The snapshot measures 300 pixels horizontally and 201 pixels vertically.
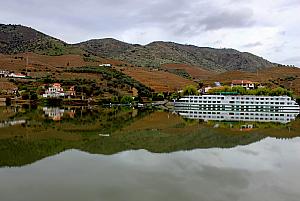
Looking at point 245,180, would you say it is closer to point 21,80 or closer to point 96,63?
point 21,80

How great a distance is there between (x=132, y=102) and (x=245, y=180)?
52245 mm

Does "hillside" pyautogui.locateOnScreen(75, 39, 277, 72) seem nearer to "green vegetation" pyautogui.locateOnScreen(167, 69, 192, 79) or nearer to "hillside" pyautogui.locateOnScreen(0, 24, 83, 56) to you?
"green vegetation" pyautogui.locateOnScreen(167, 69, 192, 79)

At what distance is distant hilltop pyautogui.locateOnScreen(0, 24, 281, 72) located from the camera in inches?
4670

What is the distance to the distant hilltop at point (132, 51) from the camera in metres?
119

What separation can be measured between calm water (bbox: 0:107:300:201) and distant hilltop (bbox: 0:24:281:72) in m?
85.8

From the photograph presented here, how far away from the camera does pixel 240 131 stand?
31.2 metres

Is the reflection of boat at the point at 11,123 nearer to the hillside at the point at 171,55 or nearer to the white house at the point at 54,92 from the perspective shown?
the white house at the point at 54,92

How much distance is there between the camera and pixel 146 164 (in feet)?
59.1

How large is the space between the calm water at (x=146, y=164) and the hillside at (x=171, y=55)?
107289 mm

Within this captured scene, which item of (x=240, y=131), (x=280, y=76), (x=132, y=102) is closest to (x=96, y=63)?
(x=132, y=102)

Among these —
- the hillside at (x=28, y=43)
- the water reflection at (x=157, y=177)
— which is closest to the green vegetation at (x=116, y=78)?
the hillside at (x=28, y=43)

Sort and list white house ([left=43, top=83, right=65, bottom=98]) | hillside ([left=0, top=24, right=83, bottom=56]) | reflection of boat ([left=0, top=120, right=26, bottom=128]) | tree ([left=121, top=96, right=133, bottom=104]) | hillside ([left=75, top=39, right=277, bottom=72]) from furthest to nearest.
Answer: hillside ([left=75, top=39, right=277, bottom=72]) < hillside ([left=0, top=24, right=83, bottom=56]) < tree ([left=121, top=96, right=133, bottom=104]) < white house ([left=43, top=83, right=65, bottom=98]) < reflection of boat ([left=0, top=120, right=26, bottom=128])

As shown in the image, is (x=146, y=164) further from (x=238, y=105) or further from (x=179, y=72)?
(x=179, y=72)

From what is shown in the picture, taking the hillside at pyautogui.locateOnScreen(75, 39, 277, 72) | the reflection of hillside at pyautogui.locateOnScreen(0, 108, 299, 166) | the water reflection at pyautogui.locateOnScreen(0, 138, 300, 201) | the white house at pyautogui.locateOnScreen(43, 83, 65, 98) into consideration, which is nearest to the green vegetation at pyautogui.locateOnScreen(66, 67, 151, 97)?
the white house at pyautogui.locateOnScreen(43, 83, 65, 98)
